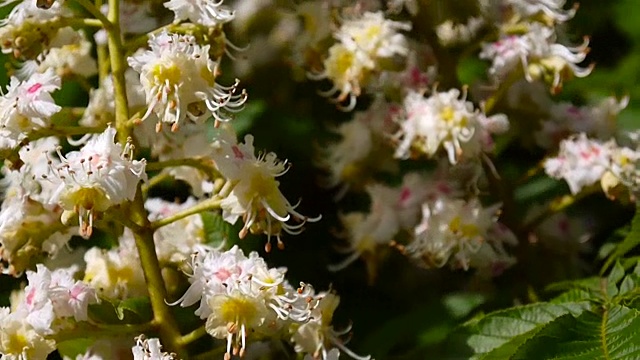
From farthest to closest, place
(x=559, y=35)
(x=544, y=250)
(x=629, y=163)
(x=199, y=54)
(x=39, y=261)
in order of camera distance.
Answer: (x=559, y=35), (x=544, y=250), (x=629, y=163), (x=39, y=261), (x=199, y=54)

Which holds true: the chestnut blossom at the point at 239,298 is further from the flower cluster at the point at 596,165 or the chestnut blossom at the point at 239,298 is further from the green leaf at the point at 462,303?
the flower cluster at the point at 596,165

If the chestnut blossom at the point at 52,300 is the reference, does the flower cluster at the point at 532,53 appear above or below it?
below

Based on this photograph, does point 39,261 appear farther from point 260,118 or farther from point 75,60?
point 260,118

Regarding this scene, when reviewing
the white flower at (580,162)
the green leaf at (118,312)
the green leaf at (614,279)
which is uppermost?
the green leaf at (118,312)

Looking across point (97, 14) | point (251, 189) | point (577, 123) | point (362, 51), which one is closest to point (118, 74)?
point (97, 14)

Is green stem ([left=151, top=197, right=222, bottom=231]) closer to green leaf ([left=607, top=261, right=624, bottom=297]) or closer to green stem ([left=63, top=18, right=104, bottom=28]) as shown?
green stem ([left=63, top=18, right=104, bottom=28])

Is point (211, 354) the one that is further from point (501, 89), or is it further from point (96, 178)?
point (501, 89)

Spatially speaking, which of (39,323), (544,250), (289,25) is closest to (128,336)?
(39,323)

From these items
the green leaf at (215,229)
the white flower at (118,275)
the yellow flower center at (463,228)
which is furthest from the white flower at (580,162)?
the white flower at (118,275)
